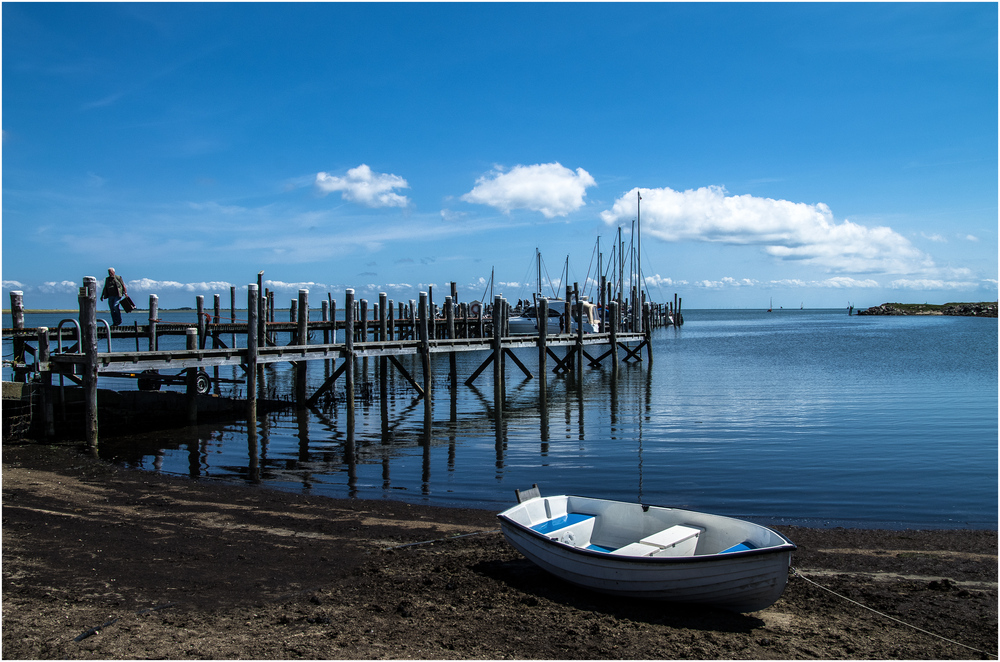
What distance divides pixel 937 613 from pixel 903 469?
7954 millimetres

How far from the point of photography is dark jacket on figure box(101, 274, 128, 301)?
21.4 metres

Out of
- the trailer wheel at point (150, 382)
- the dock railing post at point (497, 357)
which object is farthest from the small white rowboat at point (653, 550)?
the trailer wheel at point (150, 382)

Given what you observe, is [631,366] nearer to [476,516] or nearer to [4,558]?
[476,516]

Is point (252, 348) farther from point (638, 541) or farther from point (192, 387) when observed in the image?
point (638, 541)

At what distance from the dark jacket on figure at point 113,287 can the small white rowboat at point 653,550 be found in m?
19.0

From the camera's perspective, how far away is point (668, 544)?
700 centimetres

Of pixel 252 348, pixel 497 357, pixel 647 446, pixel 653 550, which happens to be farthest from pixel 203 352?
pixel 653 550

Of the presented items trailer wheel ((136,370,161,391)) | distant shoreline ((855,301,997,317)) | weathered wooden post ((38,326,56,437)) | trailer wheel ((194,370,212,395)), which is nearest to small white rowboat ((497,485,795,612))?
trailer wheel ((194,370,212,395))

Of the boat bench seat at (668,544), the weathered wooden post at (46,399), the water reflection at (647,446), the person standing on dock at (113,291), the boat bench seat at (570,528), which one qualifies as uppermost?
the person standing on dock at (113,291)

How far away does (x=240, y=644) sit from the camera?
571 centimetres

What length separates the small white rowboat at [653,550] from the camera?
6.27m

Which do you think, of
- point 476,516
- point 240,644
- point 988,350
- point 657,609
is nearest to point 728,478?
point 476,516

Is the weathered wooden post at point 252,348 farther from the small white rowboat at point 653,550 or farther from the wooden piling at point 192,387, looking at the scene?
the small white rowboat at point 653,550

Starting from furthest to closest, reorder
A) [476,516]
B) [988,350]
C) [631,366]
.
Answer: [988,350]
[631,366]
[476,516]
